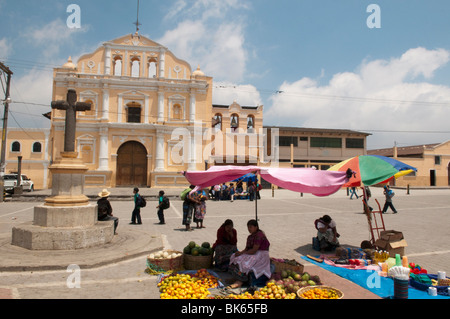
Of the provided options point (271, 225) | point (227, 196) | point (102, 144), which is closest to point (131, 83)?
point (102, 144)

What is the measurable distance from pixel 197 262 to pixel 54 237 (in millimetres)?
3292

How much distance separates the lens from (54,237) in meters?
6.48

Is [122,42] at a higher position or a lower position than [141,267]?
higher

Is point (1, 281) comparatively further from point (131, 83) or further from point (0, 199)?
point (131, 83)

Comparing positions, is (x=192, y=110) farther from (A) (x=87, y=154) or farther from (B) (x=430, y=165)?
(B) (x=430, y=165)

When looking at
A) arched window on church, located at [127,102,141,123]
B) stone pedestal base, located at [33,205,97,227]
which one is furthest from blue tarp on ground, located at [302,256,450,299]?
arched window on church, located at [127,102,141,123]

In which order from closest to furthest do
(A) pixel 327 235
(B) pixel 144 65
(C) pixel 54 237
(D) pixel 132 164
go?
1. (C) pixel 54 237
2. (A) pixel 327 235
3. (D) pixel 132 164
4. (B) pixel 144 65

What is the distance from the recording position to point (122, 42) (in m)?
29.5

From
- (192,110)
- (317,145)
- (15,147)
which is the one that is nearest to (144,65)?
(192,110)

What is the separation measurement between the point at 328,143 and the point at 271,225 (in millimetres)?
31083

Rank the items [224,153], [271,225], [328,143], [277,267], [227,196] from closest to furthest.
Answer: [277,267], [271,225], [227,196], [224,153], [328,143]

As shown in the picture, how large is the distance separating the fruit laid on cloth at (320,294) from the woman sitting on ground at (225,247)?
6.20ft

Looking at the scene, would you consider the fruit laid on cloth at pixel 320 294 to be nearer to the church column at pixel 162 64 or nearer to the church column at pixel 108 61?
the church column at pixel 162 64

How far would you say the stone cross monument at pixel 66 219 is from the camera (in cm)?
650
